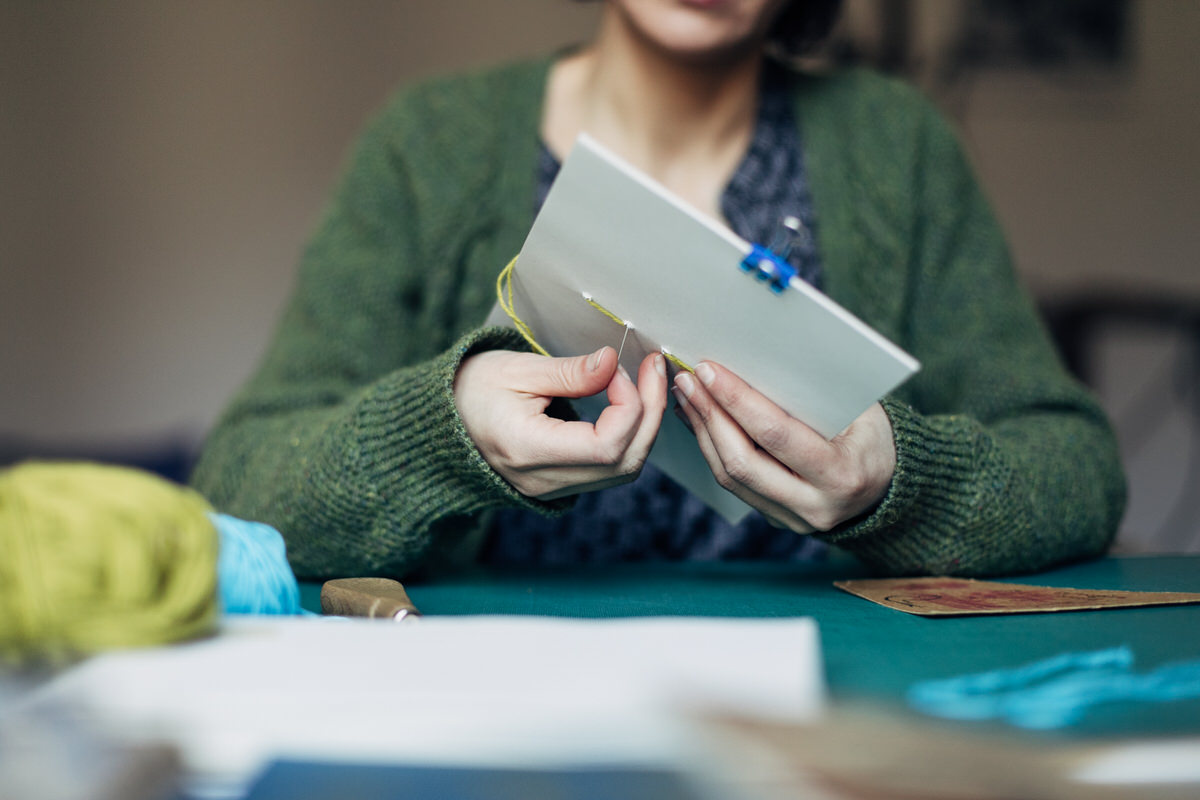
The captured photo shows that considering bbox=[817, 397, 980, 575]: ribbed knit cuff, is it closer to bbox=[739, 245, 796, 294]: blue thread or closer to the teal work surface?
the teal work surface

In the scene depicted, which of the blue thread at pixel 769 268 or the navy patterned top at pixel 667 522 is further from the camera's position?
the navy patterned top at pixel 667 522

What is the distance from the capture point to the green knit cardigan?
684mm

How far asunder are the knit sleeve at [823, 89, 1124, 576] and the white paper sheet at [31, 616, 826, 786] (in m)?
0.31

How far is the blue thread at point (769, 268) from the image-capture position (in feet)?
1.61

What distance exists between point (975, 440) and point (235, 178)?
7.98 ft

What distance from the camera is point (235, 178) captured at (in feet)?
8.86

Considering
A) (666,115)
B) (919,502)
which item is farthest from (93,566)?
(666,115)

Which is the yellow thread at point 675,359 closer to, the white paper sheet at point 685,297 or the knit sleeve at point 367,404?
the white paper sheet at point 685,297

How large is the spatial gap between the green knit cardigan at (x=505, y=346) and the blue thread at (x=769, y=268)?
19 cm

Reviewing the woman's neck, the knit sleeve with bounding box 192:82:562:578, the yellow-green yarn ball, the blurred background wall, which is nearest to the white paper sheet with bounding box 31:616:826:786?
the yellow-green yarn ball

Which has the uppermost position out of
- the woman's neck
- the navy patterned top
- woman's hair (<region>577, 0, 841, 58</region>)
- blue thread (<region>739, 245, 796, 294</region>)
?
woman's hair (<region>577, 0, 841, 58</region>)

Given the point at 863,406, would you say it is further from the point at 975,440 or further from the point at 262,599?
the point at 262,599

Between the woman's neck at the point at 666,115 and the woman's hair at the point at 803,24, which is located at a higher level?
the woman's hair at the point at 803,24

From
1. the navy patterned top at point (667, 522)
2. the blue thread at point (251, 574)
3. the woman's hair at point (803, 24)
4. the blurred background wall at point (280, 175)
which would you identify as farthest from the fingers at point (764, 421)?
the blurred background wall at point (280, 175)
